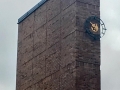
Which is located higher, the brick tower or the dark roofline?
the dark roofline

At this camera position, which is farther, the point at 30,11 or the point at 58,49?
the point at 30,11

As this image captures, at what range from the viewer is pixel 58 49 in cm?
2186

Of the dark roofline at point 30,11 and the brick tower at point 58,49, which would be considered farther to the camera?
the dark roofline at point 30,11

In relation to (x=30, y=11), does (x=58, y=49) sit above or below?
below

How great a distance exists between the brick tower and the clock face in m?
0.19

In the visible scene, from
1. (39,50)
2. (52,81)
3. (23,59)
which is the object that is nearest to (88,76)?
(52,81)

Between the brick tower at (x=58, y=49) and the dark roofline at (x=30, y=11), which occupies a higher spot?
the dark roofline at (x=30, y=11)

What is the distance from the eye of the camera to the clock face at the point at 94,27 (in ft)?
68.8

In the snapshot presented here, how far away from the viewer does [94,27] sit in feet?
69.4

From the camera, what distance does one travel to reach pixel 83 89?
20.2m

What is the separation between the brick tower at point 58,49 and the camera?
20.5 metres

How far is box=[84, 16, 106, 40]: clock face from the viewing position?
2098 cm

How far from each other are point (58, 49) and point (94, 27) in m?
1.93

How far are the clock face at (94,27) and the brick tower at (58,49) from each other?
0.62 ft
